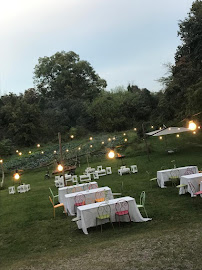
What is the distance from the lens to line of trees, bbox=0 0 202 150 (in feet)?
77.5

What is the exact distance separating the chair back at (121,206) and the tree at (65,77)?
41037 millimetres

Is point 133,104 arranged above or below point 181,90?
above

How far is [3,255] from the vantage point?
7137 millimetres

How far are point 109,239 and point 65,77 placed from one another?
4588cm

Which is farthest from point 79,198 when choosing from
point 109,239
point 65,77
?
point 65,77

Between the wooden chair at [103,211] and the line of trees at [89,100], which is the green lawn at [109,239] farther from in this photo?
the line of trees at [89,100]

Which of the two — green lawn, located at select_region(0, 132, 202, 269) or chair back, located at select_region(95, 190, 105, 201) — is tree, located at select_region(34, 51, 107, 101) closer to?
green lawn, located at select_region(0, 132, 202, 269)

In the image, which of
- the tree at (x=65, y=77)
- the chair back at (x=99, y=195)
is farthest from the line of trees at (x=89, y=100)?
the chair back at (x=99, y=195)

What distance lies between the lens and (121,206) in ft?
26.4

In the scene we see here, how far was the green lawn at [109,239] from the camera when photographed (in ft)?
17.2

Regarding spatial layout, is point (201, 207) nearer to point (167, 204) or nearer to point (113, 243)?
point (167, 204)

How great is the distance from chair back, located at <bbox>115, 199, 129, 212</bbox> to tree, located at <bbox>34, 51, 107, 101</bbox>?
135 ft

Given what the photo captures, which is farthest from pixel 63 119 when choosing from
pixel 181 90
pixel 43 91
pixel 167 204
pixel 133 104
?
pixel 167 204

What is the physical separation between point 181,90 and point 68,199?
1633 centimetres
